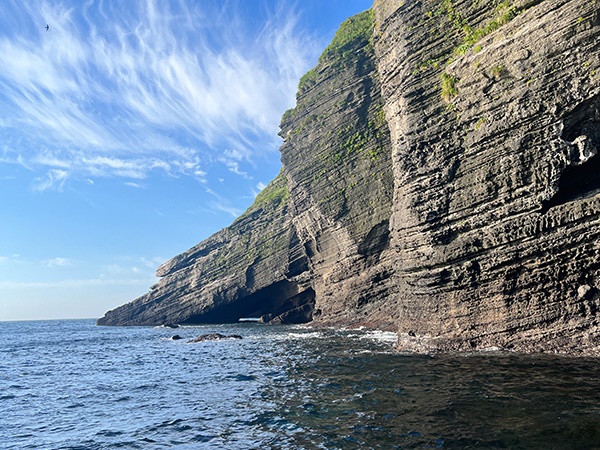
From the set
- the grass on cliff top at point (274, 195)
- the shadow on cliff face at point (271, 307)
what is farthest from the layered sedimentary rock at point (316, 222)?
the grass on cliff top at point (274, 195)

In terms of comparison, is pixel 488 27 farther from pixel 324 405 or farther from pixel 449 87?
pixel 324 405

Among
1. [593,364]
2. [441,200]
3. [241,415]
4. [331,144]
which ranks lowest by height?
[241,415]

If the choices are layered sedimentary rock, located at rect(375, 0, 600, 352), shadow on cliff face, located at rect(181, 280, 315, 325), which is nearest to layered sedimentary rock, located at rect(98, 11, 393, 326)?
shadow on cliff face, located at rect(181, 280, 315, 325)

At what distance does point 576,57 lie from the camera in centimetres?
2070

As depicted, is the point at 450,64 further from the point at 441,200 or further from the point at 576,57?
the point at 441,200

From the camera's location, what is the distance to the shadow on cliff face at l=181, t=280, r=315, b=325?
6194 centimetres

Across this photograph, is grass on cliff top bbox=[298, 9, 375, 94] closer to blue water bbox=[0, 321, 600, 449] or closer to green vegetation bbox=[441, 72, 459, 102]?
green vegetation bbox=[441, 72, 459, 102]

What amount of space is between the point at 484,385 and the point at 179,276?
236 feet

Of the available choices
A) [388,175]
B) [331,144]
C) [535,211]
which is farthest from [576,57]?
[331,144]

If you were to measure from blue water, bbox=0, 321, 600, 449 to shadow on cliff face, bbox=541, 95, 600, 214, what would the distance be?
8.65m

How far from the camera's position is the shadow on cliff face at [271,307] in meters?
61.9

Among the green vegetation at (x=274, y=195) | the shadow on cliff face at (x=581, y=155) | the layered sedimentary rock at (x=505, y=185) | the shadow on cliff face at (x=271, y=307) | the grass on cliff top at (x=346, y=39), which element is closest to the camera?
the layered sedimentary rock at (x=505, y=185)

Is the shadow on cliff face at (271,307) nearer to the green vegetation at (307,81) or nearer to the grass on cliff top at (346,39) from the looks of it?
the green vegetation at (307,81)

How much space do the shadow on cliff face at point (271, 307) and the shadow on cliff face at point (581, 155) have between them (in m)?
43.6
